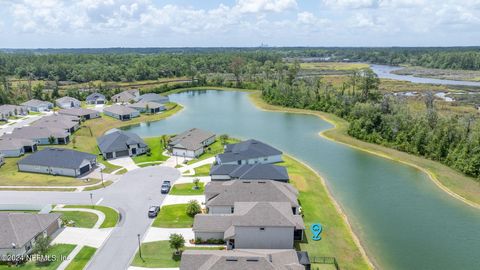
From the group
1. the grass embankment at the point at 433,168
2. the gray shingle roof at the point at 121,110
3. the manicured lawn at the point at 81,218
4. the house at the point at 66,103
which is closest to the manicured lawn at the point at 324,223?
the grass embankment at the point at 433,168

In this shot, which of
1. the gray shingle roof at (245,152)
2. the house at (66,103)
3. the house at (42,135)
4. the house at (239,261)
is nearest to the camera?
the house at (239,261)

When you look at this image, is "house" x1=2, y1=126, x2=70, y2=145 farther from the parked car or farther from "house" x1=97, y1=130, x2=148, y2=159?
the parked car

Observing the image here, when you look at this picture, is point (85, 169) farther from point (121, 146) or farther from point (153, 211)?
point (153, 211)

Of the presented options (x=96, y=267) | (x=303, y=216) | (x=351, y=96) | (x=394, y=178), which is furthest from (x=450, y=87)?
(x=96, y=267)

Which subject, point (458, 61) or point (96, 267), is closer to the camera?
point (96, 267)

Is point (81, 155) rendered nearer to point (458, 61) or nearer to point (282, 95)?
point (282, 95)

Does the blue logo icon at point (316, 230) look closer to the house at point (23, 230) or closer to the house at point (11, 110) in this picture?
the house at point (23, 230)
